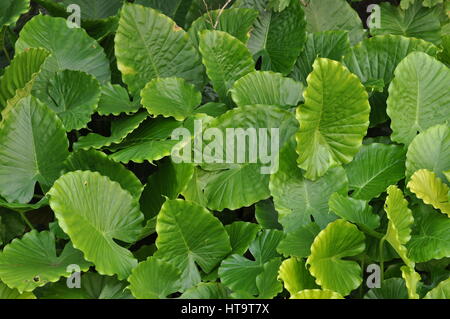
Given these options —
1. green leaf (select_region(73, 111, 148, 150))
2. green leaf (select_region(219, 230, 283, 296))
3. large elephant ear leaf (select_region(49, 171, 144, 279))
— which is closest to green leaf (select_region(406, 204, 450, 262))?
green leaf (select_region(219, 230, 283, 296))

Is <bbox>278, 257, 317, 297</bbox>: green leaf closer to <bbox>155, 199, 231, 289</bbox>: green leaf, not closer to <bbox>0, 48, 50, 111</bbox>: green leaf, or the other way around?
<bbox>155, 199, 231, 289</bbox>: green leaf

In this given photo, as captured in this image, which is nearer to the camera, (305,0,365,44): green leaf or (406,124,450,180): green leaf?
(406,124,450,180): green leaf

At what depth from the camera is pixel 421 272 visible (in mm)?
1938

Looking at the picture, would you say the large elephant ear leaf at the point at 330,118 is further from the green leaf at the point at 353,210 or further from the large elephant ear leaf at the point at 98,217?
the large elephant ear leaf at the point at 98,217

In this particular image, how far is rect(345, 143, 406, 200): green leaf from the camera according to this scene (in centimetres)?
192

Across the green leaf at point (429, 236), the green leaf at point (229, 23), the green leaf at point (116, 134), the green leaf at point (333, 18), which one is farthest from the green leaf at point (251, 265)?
the green leaf at point (333, 18)

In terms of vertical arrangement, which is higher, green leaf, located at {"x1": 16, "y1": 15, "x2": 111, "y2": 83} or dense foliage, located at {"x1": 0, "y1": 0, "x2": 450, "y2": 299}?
green leaf, located at {"x1": 16, "y1": 15, "x2": 111, "y2": 83}

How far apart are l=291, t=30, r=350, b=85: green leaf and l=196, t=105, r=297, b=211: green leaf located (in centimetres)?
43

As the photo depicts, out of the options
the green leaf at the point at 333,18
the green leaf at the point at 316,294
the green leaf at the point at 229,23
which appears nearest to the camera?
the green leaf at the point at 316,294

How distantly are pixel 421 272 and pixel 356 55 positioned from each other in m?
0.76

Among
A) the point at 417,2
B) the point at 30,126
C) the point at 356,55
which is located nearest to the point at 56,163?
the point at 30,126

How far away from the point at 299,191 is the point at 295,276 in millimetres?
305

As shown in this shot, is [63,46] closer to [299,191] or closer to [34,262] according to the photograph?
[34,262]

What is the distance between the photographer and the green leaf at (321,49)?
2211 millimetres
